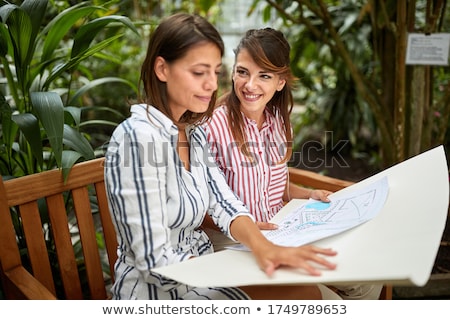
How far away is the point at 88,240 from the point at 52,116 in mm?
391

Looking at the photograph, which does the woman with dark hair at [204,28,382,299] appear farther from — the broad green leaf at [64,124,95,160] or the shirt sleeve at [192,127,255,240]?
the broad green leaf at [64,124,95,160]

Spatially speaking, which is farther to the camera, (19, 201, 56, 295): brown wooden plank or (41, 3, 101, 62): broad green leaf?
(41, 3, 101, 62): broad green leaf

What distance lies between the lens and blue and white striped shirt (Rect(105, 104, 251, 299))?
106 cm

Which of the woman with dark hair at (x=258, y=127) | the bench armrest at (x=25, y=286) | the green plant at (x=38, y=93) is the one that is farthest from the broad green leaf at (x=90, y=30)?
the bench armrest at (x=25, y=286)

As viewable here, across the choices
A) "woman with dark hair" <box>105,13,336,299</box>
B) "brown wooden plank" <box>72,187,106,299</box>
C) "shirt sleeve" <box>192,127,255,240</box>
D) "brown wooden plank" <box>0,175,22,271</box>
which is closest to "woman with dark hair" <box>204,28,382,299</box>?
"shirt sleeve" <box>192,127,255,240</box>

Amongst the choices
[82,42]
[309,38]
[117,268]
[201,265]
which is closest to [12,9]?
[82,42]

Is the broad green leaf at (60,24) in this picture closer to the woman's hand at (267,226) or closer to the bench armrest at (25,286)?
the bench armrest at (25,286)

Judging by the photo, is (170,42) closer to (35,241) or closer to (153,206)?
(153,206)

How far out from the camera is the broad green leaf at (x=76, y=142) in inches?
54.5

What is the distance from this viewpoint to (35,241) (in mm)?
1308

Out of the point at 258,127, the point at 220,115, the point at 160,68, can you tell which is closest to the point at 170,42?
the point at 160,68

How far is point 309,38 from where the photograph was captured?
3510mm

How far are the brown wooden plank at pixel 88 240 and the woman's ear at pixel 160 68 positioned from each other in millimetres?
450

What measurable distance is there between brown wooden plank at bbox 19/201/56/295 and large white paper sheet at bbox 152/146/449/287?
486 millimetres
